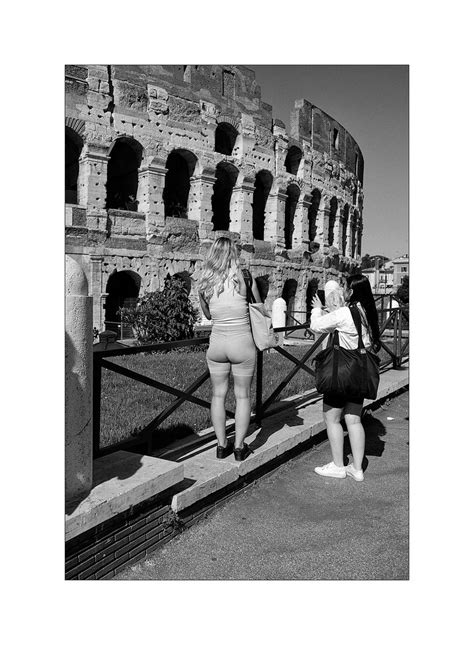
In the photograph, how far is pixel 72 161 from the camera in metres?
13.3

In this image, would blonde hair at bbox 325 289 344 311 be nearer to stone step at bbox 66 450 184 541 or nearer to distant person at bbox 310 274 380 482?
distant person at bbox 310 274 380 482

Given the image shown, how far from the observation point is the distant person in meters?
3.62

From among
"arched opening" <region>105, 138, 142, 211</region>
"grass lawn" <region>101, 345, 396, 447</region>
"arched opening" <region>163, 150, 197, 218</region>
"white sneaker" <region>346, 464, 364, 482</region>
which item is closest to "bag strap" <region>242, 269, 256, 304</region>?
"white sneaker" <region>346, 464, 364, 482</region>

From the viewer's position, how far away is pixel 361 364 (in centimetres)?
362

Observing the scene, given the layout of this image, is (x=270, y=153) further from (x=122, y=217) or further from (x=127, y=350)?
(x=127, y=350)

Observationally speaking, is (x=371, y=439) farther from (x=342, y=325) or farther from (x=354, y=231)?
(x=354, y=231)

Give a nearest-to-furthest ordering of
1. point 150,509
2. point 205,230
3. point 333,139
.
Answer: point 150,509, point 205,230, point 333,139

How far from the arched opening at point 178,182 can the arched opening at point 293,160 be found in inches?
174

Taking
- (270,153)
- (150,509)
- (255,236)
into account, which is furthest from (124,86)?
(150,509)

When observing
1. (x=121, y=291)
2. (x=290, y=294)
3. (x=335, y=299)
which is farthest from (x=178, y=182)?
(x=335, y=299)

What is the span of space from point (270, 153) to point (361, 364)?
14803 millimetres

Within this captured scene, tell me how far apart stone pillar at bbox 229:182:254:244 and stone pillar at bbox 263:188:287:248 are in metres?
1.20

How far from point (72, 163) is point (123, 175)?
2.09 meters

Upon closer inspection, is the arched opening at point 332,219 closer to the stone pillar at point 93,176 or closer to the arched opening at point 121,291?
the arched opening at point 121,291
